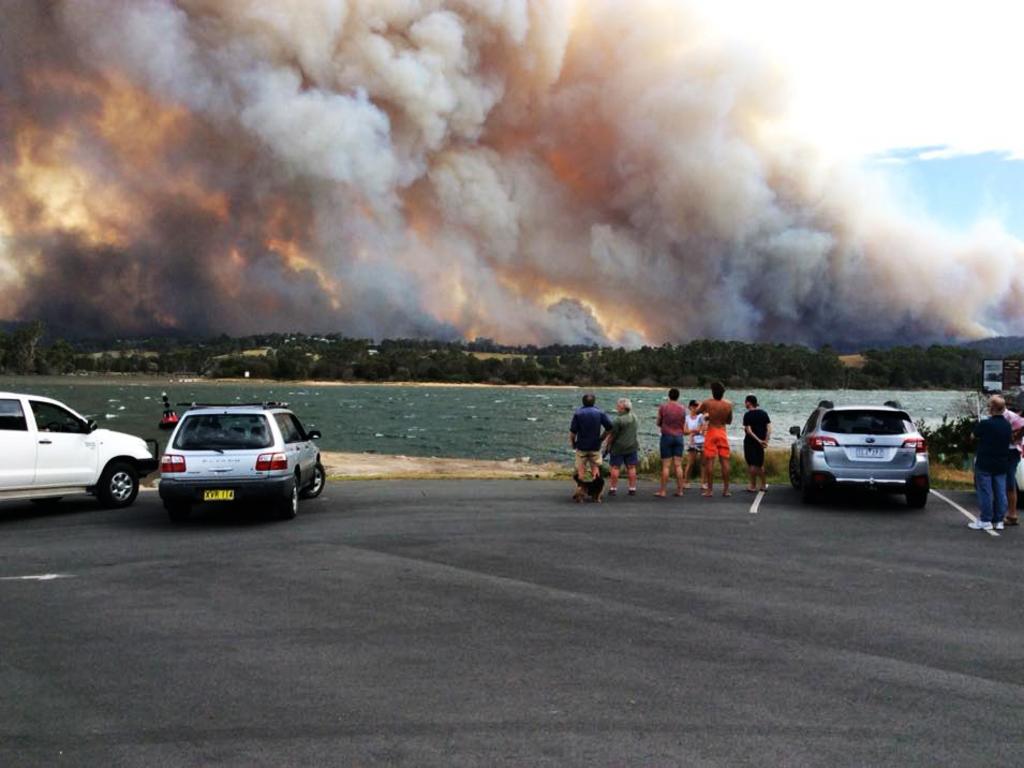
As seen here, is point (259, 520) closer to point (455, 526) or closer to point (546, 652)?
point (455, 526)

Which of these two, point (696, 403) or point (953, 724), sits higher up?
point (696, 403)

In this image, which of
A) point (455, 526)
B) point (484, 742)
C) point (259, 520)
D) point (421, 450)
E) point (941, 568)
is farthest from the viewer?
point (421, 450)

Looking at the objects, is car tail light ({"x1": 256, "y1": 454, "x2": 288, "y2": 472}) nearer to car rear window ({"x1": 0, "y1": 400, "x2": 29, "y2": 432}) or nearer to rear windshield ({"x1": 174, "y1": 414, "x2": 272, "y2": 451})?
rear windshield ({"x1": 174, "y1": 414, "x2": 272, "y2": 451})

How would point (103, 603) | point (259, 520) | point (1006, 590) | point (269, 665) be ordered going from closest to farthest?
1. point (269, 665)
2. point (103, 603)
3. point (1006, 590)
4. point (259, 520)

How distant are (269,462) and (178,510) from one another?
182cm

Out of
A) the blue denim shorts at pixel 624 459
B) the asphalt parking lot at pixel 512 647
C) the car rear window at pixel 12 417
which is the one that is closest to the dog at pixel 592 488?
the blue denim shorts at pixel 624 459

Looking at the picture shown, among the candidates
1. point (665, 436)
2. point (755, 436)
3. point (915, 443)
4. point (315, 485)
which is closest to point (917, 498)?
point (915, 443)

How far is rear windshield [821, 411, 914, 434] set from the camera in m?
15.2

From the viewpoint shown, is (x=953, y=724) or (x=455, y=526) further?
(x=455, y=526)

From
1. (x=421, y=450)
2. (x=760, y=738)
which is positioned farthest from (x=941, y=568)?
(x=421, y=450)

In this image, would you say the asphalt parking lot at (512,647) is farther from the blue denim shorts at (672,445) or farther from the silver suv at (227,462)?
the blue denim shorts at (672,445)

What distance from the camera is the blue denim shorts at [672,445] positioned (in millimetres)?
16547

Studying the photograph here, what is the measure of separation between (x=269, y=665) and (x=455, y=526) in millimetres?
6779

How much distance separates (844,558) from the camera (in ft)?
34.4
